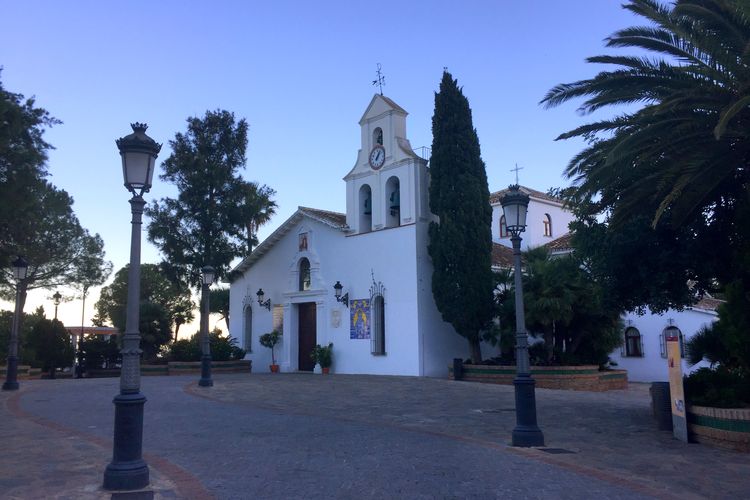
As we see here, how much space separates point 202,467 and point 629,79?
8.51 meters

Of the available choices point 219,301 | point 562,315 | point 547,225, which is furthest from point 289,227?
point 219,301

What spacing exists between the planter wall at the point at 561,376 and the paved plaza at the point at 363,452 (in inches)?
162

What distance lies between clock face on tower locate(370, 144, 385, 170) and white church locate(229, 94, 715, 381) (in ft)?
0.15

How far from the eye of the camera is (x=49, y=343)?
30.6 metres

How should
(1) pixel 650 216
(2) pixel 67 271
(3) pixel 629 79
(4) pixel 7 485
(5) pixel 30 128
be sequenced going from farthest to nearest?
(2) pixel 67 271, (5) pixel 30 128, (1) pixel 650 216, (3) pixel 629 79, (4) pixel 7 485

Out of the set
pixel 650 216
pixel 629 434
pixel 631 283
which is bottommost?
pixel 629 434

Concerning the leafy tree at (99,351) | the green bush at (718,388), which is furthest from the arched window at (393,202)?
the leafy tree at (99,351)

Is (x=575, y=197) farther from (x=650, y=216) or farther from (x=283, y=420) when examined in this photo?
(x=283, y=420)

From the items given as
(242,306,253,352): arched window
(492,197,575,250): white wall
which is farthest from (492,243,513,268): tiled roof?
(242,306,253,352): arched window

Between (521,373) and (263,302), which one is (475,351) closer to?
(263,302)

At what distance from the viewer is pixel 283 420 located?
1162cm

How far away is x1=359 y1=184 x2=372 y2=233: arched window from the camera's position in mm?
25297

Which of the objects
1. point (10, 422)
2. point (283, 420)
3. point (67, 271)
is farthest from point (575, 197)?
point (67, 271)

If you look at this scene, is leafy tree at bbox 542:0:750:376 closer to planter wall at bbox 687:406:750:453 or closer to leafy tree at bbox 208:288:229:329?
planter wall at bbox 687:406:750:453
